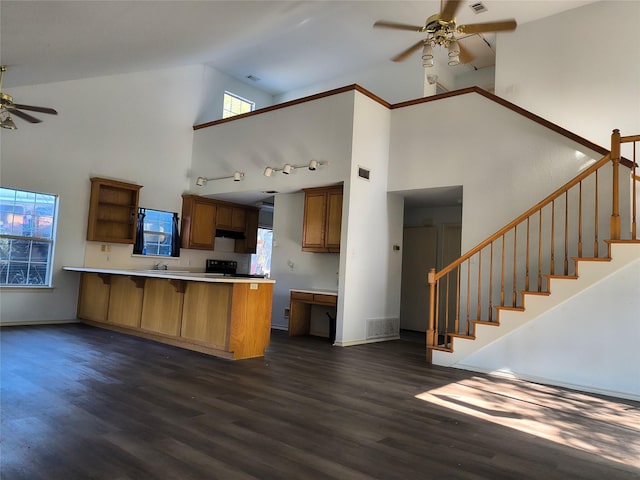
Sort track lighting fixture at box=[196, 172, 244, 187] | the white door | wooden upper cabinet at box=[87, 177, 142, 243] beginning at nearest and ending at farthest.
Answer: wooden upper cabinet at box=[87, 177, 142, 243] → track lighting fixture at box=[196, 172, 244, 187] → the white door

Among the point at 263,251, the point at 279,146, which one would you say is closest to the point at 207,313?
the point at 279,146

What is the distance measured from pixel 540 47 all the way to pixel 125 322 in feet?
25.6

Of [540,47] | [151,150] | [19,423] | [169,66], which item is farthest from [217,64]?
[19,423]

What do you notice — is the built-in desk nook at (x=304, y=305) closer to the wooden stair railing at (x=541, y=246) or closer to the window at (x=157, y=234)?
the wooden stair railing at (x=541, y=246)

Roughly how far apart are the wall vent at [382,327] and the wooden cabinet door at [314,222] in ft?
4.56

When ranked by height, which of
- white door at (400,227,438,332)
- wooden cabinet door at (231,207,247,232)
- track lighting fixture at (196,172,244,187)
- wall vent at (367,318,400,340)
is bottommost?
wall vent at (367,318,400,340)

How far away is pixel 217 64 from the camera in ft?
29.7

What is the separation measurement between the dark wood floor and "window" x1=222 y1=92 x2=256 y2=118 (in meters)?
6.31

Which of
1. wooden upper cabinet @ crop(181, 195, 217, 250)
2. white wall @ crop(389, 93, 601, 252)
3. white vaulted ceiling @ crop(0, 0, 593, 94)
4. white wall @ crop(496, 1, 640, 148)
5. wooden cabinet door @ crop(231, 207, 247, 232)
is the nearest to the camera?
white vaulted ceiling @ crop(0, 0, 593, 94)

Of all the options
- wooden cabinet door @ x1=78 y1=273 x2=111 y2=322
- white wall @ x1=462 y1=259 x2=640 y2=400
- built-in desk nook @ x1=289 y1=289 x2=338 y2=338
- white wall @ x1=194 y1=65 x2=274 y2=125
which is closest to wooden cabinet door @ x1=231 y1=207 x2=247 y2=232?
white wall @ x1=194 y1=65 x2=274 y2=125

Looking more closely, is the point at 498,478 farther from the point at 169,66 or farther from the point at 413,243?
the point at 169,66

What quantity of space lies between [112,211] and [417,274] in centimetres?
560

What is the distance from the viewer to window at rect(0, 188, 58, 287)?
6469 mm

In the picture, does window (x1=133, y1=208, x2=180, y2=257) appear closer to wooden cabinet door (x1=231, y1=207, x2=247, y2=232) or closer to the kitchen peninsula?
wooden cabinet door (x1=231, y1=207, x2=247, y2=232)
